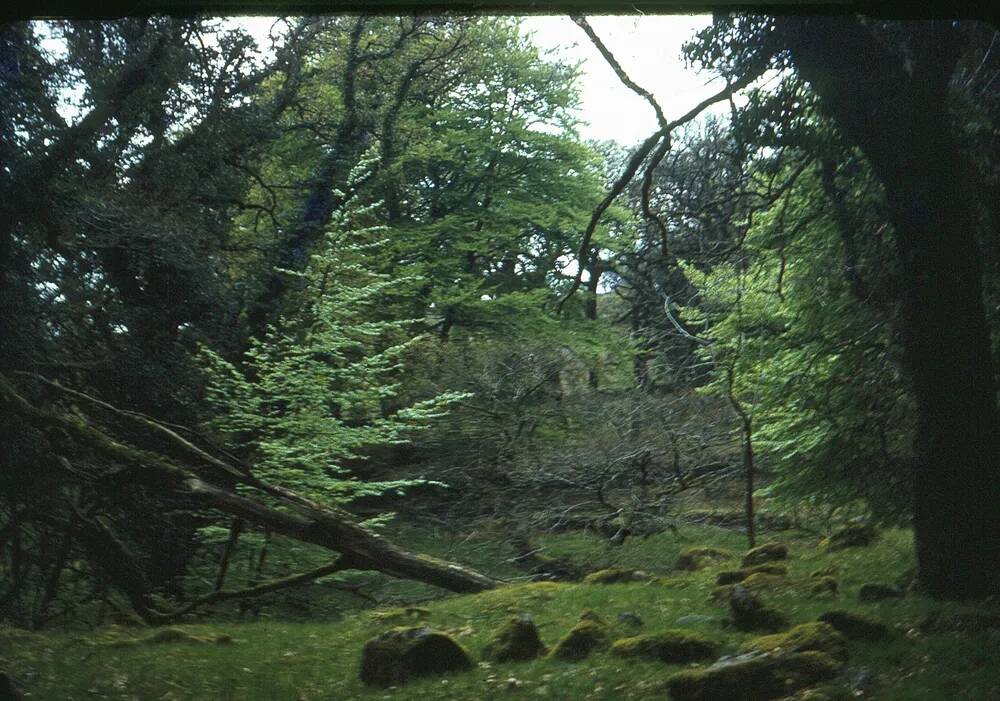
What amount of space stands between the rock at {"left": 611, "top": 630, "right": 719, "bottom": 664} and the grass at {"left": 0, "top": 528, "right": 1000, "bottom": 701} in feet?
0.12

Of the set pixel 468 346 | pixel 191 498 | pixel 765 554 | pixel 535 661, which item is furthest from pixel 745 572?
pixel 191 498

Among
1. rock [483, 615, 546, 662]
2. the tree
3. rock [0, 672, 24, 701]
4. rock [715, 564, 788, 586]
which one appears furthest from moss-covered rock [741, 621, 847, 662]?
rock [0, 672, 24, 701]

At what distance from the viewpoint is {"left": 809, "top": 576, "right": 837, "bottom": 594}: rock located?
338 centimetres

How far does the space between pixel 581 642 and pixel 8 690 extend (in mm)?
2224

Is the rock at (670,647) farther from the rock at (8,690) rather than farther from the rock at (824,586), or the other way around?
the rock at (8,690)

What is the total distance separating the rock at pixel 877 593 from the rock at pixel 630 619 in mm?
841

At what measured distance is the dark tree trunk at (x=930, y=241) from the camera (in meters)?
3.44

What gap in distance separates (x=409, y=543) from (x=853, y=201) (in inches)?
92.2

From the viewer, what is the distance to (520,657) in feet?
10.9

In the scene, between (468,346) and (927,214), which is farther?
(468,346)

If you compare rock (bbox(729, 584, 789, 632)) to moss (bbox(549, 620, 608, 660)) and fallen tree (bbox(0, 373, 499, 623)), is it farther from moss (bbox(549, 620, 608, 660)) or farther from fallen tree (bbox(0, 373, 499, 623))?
fallen tree (bbox(0, 373, 499, 623))

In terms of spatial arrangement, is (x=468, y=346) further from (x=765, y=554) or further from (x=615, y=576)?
(x=765, y=554)

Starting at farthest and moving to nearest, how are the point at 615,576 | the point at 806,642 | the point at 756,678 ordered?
the point at 615,576 → the point at 806,642 → the point at 756,678

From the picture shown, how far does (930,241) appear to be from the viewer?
11.6 feet
